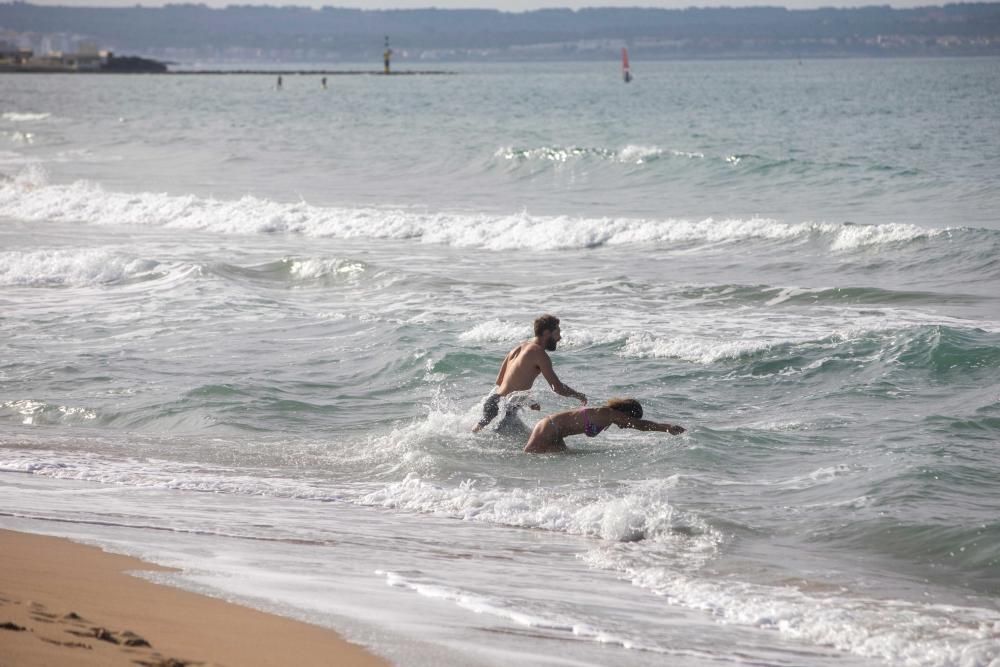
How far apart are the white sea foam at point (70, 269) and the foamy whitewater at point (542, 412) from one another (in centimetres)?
9

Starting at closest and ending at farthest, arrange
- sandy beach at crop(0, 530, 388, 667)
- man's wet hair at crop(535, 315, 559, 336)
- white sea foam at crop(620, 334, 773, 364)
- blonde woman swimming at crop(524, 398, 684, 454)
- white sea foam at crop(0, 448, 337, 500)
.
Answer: sandy beach at crop(0, 530, 388, 667), white sea foam at crop(0, 448, 337, 500), blonde woman swimming at crop(524, 398, 684, 454), man's wet hair at crop(535, 315, 559, 336), white sea foam at crop(620, 334, 773, 364)

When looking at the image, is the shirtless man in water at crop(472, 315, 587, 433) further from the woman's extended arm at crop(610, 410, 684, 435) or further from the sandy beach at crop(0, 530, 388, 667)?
the sandy beach at crop(0, 530, 388, 667)

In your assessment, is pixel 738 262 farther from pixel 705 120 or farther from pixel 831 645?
pixel 705 120

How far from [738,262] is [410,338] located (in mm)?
8204

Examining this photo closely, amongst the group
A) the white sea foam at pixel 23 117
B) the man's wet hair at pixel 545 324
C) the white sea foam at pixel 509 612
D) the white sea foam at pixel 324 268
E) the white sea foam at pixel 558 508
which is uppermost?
the white sea foam at pixel 23 117

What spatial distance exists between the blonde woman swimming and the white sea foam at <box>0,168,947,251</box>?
40.9 ft

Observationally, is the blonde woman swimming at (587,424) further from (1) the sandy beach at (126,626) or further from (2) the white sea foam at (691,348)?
(1) the sandy beach at (126,626)

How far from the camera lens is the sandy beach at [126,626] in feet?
16.1

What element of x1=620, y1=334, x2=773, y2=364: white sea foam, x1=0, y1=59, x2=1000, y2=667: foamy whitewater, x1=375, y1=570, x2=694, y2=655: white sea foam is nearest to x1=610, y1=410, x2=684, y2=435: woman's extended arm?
x1=0, y1=59, x2=1000, y2=667: foamy whitewater

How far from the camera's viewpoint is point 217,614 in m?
5.78

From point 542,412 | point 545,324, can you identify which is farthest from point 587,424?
point 542,412

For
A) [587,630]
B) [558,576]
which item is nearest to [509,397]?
[558,576]

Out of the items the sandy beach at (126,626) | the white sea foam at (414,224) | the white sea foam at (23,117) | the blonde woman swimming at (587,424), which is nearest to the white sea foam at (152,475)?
the blonde woman swimming at (587,424)

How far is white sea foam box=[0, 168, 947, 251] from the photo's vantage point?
2317 centimetres
